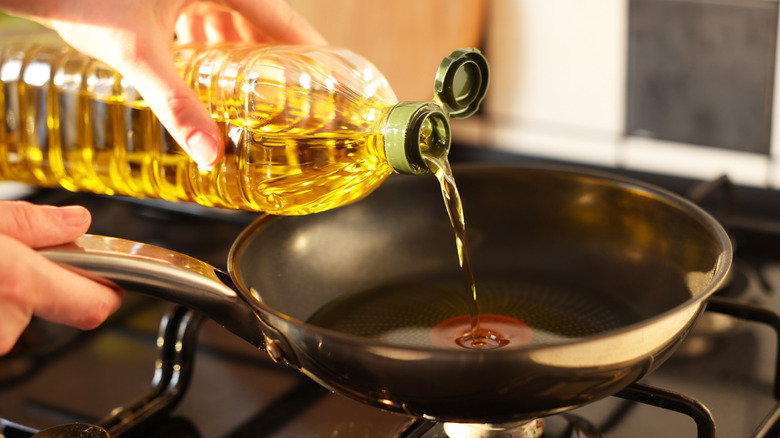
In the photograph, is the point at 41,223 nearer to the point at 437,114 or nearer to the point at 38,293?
the point at 38,293

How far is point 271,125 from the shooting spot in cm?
54

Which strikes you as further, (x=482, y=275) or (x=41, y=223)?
(x=482, y=275)

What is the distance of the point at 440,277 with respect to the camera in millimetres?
628

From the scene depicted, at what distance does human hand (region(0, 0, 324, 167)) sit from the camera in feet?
1.67

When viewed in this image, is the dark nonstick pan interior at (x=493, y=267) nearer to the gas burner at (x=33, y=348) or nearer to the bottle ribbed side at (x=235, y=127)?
the bottle ribbed side at (x=235, y=127)

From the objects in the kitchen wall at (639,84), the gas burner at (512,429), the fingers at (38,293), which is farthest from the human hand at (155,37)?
the kitchen wall at (639,84)

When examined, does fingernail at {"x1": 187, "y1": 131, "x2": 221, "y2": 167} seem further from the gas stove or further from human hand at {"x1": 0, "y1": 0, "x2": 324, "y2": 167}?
the gas stove

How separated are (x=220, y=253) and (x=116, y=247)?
350 mm

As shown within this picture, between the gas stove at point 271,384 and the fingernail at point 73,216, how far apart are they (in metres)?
0.13

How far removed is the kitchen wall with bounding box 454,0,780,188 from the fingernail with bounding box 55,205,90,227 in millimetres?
582

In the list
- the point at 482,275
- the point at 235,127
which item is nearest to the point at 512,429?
the point at 482,275

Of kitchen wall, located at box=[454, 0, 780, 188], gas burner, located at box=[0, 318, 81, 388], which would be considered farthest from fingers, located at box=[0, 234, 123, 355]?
kitchen wall, located at box=[454, 0, 780, 188]

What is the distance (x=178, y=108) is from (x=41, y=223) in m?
0.11

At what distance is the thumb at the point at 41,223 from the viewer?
452mm
